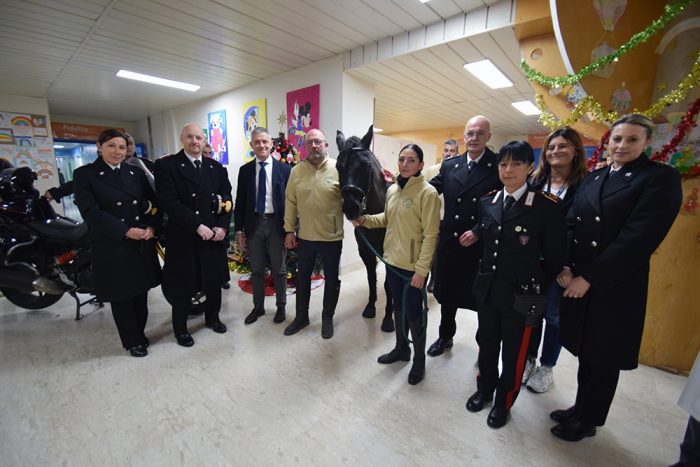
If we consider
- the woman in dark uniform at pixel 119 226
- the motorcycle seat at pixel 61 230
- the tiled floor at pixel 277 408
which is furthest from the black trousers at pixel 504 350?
the motorcycle seat at pixel 61 230

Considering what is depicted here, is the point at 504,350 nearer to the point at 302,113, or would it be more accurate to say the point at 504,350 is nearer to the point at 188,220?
the point at 188,220

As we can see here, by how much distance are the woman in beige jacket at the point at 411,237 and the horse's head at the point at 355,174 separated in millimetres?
120

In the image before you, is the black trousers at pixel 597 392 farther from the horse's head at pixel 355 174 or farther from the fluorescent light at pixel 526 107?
the fluorescent light at pixel 526 107

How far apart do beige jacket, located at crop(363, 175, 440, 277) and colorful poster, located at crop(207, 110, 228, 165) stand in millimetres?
5174

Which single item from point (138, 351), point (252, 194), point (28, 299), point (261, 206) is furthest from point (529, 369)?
point (28, 299)

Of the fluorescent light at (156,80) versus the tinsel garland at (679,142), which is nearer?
the tinsel garland at (679,142)

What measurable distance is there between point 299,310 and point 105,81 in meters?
5.70

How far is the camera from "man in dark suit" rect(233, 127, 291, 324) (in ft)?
8.58

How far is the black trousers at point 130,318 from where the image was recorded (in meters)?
2.18

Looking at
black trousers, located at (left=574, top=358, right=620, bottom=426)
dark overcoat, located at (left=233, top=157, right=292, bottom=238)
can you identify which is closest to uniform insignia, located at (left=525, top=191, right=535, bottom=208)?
black trousers, located at (left=574, top=358, right=620, bottom=426)

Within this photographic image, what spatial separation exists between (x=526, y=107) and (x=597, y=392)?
6434mm

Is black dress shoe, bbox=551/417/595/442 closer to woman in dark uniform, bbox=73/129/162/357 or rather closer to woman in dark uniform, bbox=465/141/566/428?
woman in dark uniform, bbox=465/141/566/428

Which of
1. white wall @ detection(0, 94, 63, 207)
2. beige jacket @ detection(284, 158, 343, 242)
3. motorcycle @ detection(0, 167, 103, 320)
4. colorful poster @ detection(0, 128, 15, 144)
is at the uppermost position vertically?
white wall @ detection(0, 94, 63, 207)

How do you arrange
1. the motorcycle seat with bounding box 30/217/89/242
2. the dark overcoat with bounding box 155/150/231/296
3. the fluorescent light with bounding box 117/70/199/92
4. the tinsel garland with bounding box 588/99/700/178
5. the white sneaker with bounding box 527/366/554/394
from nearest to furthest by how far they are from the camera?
the tinsel garland with bounding box 588/99/700/178
the white sneaker with bounding box 527/366/554/394
the dark overcoat with bounding box 155/150/231/296
the motorcycle seat with bounding box 30/217/89/242
the fluorescent light with bounding box 117/70/199/92
